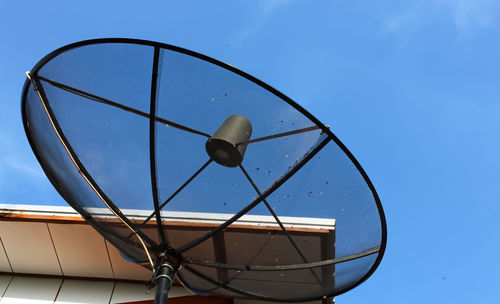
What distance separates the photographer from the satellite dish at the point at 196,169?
4.33 meters

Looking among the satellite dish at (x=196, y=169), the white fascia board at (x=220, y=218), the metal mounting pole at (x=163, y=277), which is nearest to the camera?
the metal mounting pole at (x=163, y=277)

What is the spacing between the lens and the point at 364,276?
4945 millimetres

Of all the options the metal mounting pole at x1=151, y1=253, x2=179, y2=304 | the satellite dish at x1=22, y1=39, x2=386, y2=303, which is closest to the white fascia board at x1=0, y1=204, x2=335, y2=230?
the satellite dish at x1=22, y1=39, x2=386, y2=303

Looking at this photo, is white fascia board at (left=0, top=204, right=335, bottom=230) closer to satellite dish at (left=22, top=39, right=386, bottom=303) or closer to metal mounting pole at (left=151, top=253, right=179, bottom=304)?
satellite dish at (left=22, top=39, right=386, bottom=303)

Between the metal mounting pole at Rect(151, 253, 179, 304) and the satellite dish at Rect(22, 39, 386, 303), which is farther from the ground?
the satellite dish at Rect(22, 39, 386, 303)

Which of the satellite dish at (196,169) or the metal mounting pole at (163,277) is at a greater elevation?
the satellite dish at (196,169)

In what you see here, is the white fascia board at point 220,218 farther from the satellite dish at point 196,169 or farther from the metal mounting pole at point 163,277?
the metal mounting pole at point 163,277

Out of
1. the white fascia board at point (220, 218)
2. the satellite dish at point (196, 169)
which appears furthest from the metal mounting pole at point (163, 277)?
the white fascia board at point (220, 218)

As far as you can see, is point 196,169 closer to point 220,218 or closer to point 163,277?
point 220,218

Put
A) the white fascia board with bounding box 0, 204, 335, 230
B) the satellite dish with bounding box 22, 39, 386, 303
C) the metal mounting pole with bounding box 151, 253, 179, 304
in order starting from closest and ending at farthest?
the metal mounting pole with bounding box 151, 253, 179, 304
the satellite dish with bounding box 22, 39, 386, 303
the white fascia board with bounding box 0, 204, 335, 230

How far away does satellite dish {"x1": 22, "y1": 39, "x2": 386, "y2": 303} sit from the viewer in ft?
14.2

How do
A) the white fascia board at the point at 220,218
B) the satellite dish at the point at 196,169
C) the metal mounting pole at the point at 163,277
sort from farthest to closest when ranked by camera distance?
the white fascia board at the point at 220,218 → the satellite dish at the point at 196,169 → the metal mounting pole at the point at 163,277

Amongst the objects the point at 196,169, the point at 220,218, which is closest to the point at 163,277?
the point at 220,218

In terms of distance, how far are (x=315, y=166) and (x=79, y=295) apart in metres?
5.30
